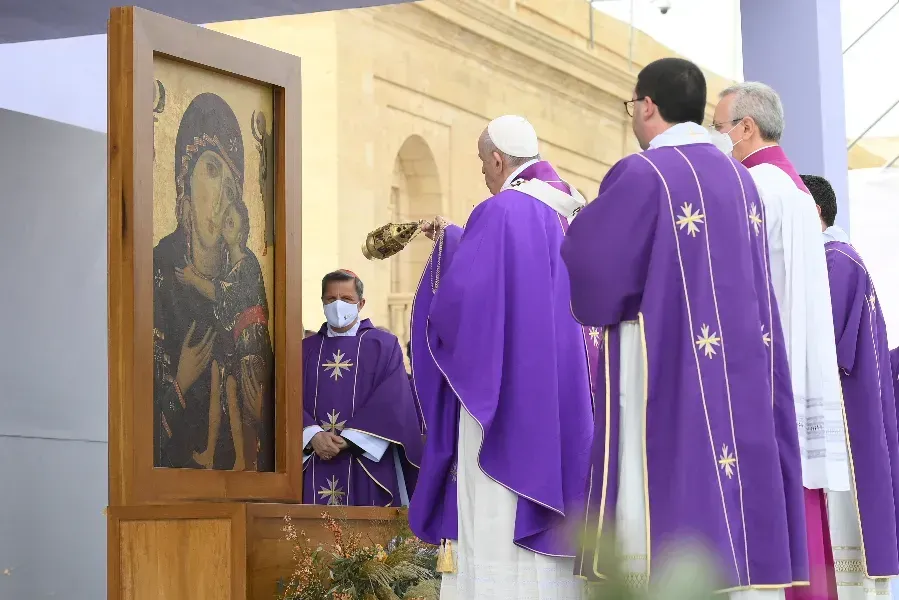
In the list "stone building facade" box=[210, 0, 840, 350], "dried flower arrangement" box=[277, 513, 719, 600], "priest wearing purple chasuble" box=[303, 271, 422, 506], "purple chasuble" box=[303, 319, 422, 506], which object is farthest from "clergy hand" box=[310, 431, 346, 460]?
"stone building facade" box=[210, 0, 840, 350]

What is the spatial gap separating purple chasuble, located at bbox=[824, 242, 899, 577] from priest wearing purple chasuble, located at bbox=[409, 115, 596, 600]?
114cm

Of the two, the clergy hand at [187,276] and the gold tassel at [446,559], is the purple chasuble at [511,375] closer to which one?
the gold tassel at [446,559]

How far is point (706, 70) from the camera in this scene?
25453mm

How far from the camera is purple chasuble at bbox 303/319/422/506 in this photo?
27.1 ft

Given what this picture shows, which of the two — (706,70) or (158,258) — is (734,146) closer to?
(158,258)

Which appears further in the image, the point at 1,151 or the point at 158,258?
the point at 1,151

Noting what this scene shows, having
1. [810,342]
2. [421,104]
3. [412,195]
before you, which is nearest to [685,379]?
[810,342]

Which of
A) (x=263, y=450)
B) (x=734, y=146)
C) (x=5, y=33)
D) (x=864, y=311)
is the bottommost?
(x=263, y=450)

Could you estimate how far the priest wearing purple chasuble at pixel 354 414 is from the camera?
821 cm

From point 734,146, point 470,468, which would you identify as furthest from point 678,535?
point 734,146

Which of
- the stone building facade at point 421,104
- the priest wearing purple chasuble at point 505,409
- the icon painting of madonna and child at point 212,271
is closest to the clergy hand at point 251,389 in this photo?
the icon painting of madonna and child at point 212,271

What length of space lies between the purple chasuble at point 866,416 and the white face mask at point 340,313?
335cm

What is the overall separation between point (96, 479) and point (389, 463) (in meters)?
1.59

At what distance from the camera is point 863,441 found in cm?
595
